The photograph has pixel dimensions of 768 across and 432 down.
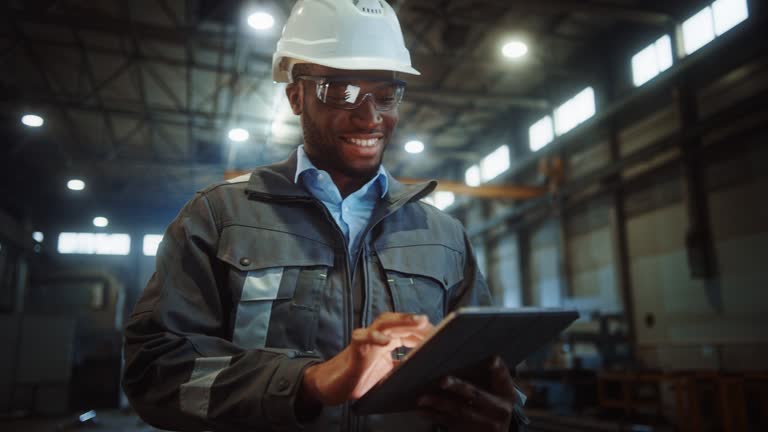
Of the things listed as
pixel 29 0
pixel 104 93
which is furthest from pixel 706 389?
pixel 104 93

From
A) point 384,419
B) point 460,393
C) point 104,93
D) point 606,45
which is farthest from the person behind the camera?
point 104,93

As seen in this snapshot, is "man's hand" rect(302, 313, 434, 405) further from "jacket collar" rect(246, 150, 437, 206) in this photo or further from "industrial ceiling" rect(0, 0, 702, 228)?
"industrial ceiling" rect(0, 0, 702, 228)

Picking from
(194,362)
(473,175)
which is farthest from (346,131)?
(473,175)

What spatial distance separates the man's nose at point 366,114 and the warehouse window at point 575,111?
12.9 metres

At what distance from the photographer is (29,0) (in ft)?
36.4

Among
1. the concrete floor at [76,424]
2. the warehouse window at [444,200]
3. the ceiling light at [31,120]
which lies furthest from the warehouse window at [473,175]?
the ceiling light at [31,120]

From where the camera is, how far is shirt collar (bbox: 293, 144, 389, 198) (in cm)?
202

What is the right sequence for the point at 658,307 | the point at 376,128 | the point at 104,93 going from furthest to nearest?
the point at 104,93, the point at 658,307, the point at 376,128

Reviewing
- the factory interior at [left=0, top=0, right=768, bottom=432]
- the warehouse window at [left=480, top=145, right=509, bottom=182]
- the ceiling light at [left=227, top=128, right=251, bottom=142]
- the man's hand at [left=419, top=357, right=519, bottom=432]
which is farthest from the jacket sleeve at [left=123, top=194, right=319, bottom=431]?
the warehouse window at [left=480, top=145, right=509, bottom=182]

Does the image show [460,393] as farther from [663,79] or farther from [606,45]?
[606,45]

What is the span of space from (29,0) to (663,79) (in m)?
12.1

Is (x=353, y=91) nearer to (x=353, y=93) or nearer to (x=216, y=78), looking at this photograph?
(x=353, y=93)

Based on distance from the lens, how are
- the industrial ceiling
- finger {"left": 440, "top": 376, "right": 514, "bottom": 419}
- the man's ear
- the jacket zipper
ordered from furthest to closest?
the industrial ceiling < the man's ear < the jacket zipper < finger {"left": 440, "top": 376, "right": 514, "bottom": 419}

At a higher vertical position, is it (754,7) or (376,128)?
(754,7)
